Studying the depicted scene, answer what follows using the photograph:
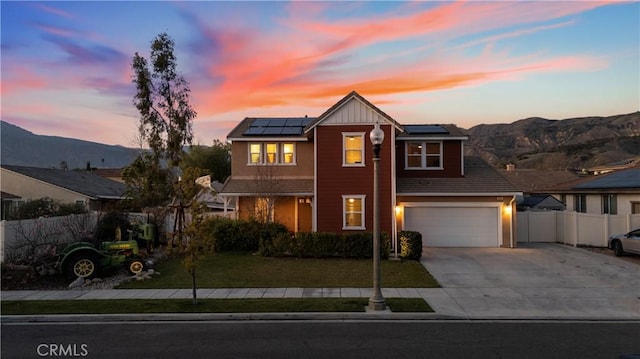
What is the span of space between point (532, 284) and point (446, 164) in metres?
11.5

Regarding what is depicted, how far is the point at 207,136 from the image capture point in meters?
65.1

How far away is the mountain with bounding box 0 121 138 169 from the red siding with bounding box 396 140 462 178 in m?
60.9

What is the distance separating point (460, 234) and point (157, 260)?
1499cm

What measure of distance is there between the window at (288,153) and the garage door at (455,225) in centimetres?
722

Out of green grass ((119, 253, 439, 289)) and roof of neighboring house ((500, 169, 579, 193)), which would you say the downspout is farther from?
roof of neighboring house ((500, 169, 579, 193))

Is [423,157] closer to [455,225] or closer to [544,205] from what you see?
[455,225]

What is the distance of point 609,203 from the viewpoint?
26.2 meters

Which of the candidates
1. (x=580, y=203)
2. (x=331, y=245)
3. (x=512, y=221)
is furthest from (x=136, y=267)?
(x=580, y=203)

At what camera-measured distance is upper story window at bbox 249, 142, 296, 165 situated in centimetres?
2575

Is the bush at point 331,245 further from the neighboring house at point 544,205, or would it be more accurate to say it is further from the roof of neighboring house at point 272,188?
the neighboring house at point 544,205

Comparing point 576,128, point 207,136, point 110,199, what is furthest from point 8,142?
point 576,128
